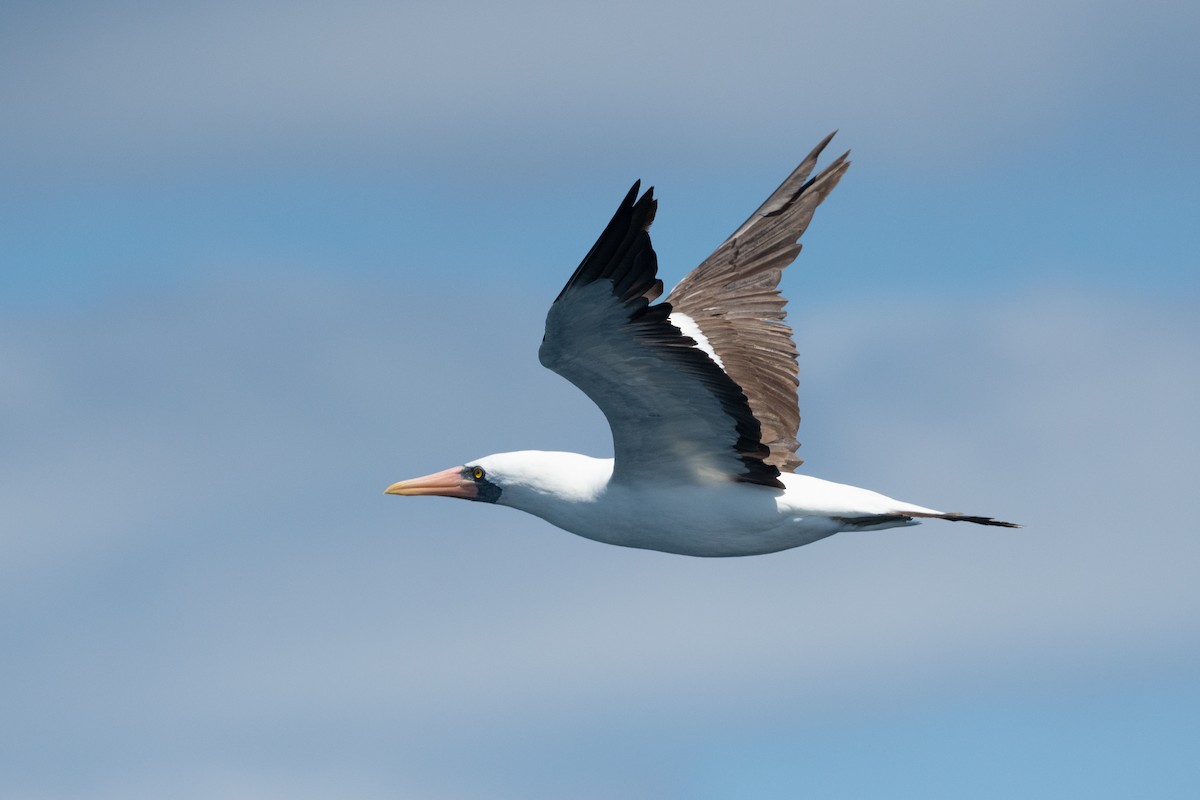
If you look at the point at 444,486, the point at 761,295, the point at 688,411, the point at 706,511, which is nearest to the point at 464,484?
the point at 444,486

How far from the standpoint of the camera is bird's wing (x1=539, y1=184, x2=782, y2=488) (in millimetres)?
13273

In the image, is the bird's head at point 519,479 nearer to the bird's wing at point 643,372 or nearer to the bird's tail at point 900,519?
the bird's wing at point 643,372

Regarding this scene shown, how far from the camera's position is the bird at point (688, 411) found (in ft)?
44.9

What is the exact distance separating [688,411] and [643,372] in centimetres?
81

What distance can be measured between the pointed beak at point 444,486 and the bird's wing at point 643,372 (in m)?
1.80

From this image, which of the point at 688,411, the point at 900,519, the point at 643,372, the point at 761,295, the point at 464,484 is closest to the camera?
the point at 643,372

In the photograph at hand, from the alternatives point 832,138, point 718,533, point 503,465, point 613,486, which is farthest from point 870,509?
point 832,138

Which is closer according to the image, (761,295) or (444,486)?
(444,486)

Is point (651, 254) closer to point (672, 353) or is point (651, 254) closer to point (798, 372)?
point (672, 353)

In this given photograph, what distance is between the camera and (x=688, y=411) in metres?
15.0

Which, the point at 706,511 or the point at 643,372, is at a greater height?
the point at 643,372

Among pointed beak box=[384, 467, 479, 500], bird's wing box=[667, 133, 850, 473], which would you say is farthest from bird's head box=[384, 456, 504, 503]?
bird's wing box=[667, 133, 850, 473]

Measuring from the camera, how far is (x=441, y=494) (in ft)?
55.7

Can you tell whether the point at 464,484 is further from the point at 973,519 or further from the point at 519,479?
the point at 973,519
